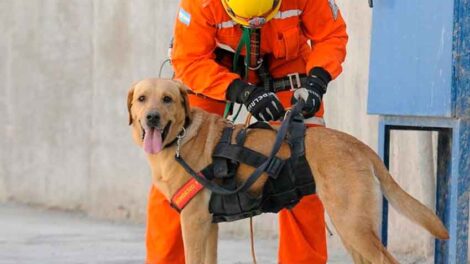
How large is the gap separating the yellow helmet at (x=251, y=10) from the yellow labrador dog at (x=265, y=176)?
38cm

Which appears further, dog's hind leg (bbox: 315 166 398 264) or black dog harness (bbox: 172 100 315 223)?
black dog harness (bbox: 172 100 315 223)

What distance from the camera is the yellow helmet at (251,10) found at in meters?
4.29

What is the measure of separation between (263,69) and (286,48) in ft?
0.59

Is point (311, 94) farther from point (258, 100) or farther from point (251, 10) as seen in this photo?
point (251, 10)

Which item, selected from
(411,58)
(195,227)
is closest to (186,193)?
(195,227)

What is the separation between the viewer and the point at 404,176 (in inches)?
231

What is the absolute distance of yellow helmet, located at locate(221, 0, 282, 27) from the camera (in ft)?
14.1

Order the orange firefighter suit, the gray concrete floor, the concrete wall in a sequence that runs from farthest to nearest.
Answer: the concrete wall, the gray concrete floor, the orange firefighter suit

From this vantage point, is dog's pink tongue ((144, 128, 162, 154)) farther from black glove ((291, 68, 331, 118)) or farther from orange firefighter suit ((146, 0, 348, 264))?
black glove ((291, 68, 331, 118))

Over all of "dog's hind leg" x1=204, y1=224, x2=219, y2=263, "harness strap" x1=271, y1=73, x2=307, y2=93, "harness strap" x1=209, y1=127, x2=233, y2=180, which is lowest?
"dog's hind leg" x1=204, y1=224, x2=219, y2=263

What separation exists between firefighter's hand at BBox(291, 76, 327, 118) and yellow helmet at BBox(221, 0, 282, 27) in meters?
0.33

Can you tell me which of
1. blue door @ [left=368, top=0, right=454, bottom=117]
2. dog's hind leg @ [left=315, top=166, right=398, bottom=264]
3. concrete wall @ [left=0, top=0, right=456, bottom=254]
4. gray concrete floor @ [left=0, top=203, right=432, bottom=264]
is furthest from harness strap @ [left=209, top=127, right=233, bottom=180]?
concrete wall @ [left=0, top=0, right=456, bottom=254]

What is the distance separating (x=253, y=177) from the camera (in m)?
4.21

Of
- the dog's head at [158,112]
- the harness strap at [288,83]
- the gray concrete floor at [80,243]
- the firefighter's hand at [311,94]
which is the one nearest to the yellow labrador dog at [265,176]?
the dog's head at [158,112]
